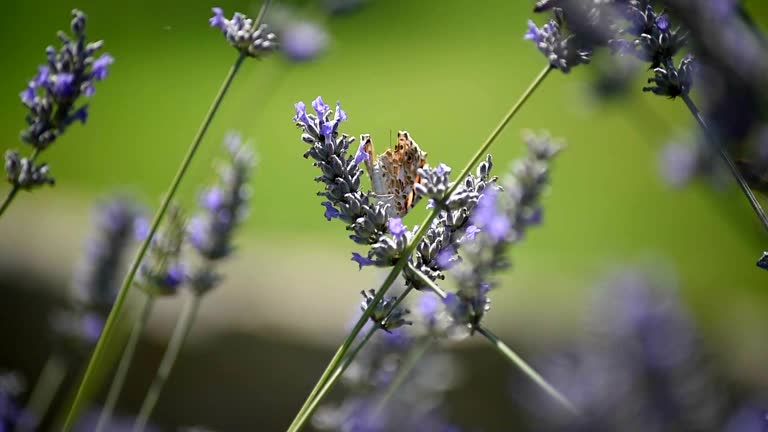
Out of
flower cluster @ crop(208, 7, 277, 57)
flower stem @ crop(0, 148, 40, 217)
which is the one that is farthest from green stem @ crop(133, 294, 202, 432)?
flower cluster @ crop(208, 7, 277, 57)

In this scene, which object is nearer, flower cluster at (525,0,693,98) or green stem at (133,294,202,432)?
flower cluster at (525,0,693,98)

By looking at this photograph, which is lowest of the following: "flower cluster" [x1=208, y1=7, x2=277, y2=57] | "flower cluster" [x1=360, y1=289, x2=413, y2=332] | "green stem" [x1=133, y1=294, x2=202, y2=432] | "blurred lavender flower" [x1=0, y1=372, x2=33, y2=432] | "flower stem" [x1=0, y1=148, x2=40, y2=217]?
"blurred lavender flower" [x1=0, y1=372, x2=33, y2=432]

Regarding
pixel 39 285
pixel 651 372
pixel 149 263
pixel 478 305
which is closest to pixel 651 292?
pixel 651 372

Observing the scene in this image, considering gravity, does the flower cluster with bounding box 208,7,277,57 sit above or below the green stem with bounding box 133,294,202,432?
above

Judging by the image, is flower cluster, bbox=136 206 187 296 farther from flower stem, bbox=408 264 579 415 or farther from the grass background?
the grass background

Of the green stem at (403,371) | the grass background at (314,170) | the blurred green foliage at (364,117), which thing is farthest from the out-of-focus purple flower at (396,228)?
the blurred green foliage at (364,117)

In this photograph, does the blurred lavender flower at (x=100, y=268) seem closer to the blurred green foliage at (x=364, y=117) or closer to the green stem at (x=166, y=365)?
the green stem at (x=166, y=365)

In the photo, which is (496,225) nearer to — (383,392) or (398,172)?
(398,172)
